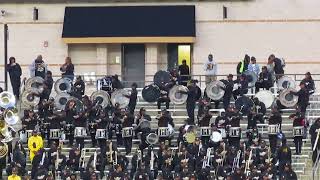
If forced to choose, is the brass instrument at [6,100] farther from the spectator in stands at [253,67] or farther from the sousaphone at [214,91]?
the spectator in stands at [253,67]

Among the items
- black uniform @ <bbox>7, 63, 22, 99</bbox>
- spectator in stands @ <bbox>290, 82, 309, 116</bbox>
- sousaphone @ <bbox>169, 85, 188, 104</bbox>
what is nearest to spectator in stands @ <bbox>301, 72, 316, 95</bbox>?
spectator in stands @ <bbox>290, 82, 309, 116</bbox>

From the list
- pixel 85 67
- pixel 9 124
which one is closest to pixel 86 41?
pixel 85 67

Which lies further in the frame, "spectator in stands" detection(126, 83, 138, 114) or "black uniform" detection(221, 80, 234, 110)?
"spectator in stands" detection(126, 83, 138, 114)

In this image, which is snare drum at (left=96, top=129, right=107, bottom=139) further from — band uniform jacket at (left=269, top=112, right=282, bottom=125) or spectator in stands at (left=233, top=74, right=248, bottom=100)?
band uniform jacket at (left=269, top=112, right=282, bottom=125)

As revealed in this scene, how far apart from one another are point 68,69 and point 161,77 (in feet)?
9.63

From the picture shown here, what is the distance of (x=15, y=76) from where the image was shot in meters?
59.6

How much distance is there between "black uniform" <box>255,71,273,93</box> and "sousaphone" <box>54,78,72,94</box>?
5765 mm

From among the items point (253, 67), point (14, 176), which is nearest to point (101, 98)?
point (253, 67)

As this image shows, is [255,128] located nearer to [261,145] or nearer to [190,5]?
[261,145]

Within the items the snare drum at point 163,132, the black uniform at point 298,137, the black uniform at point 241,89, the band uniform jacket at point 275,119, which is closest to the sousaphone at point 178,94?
the black uniform at point 241,89

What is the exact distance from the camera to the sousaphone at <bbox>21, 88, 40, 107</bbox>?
5922 centimetres

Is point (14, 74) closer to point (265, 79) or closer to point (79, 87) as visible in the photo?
point (79, 87)

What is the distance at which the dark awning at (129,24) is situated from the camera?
62.1 meters

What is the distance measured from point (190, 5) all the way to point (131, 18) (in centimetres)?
193
